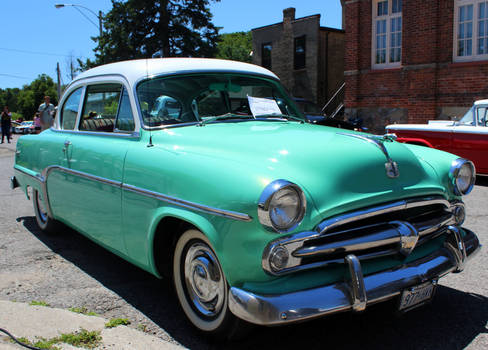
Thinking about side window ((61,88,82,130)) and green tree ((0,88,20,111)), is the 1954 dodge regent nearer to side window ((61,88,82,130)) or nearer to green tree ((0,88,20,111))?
side window ((61,88,82,130))

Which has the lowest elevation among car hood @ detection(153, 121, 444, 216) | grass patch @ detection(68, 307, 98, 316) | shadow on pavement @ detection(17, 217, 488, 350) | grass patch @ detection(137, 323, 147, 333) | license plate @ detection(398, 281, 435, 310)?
shadow on pavement @ detection(17, 217, 488, 350)

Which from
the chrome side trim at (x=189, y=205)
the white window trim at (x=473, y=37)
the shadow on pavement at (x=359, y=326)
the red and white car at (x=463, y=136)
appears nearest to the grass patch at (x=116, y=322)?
the shadow on pavement at (x=359, y=326)

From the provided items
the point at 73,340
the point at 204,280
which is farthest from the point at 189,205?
the point at 73,340

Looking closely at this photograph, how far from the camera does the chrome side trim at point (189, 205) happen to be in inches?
93.3

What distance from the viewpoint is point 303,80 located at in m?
25.3

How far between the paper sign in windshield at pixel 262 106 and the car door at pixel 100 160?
0.97m

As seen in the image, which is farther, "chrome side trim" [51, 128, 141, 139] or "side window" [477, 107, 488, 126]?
"side window" [477, 107, 488, 126]

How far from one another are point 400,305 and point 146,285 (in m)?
2.04

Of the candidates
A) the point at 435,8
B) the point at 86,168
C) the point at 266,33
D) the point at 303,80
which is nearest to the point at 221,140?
the point at 86,168

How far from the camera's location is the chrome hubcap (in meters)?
2.62

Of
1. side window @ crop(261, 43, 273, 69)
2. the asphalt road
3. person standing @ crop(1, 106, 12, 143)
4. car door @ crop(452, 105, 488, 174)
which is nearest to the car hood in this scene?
the asphalt road

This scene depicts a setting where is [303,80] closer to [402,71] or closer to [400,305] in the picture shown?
[402,71]

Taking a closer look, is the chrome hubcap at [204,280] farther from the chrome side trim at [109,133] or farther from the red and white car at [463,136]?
the red and white car at [463,136]

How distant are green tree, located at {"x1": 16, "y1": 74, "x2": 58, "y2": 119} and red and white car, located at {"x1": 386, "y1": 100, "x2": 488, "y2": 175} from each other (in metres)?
68.1
